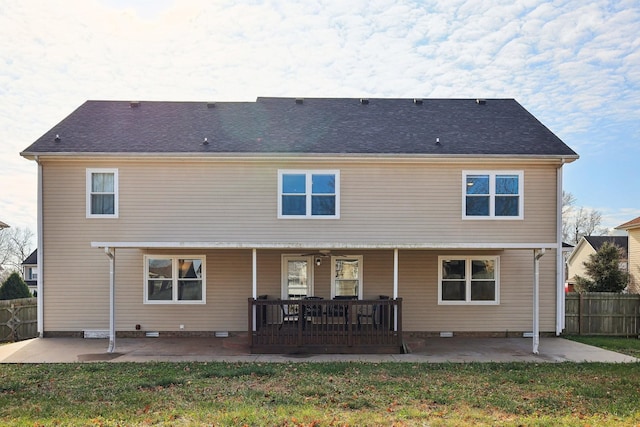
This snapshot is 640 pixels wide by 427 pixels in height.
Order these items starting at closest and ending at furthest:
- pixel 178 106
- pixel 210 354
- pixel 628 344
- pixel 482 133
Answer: pixel 210 354
pixel 628 344
pixel 482 133
pixel 178 106

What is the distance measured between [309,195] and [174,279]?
436 cm

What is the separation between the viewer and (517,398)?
6.57 metres

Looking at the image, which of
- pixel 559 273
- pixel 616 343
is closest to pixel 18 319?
pixel 559 273

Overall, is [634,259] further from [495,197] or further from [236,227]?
[236,227]

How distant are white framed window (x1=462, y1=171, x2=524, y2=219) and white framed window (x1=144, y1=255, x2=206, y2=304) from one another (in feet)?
24.5

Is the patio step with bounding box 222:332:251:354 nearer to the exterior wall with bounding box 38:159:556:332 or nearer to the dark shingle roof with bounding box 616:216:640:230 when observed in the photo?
the exterior wall with bounding box 38:159:556:332

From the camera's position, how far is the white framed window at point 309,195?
464 inches

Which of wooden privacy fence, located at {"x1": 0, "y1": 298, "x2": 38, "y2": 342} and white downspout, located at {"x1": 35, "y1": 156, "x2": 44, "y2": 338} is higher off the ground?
white downspout, located at {"x1": 35, "y1": 156, "x2": 44, "y2": 338}

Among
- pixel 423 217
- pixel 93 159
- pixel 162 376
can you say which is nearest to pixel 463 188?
pixel 423 217

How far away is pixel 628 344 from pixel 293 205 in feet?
30.8

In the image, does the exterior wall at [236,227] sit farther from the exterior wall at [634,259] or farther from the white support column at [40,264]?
the exterior wall at [634,259]

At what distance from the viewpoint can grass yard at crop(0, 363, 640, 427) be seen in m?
5.70

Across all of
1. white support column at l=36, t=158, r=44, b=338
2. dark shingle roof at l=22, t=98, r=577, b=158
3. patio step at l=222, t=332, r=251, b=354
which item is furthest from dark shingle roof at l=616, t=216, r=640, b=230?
white support column at l=36, t=158, r=44, b=338

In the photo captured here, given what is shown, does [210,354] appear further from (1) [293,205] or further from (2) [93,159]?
(2) [93,159]
